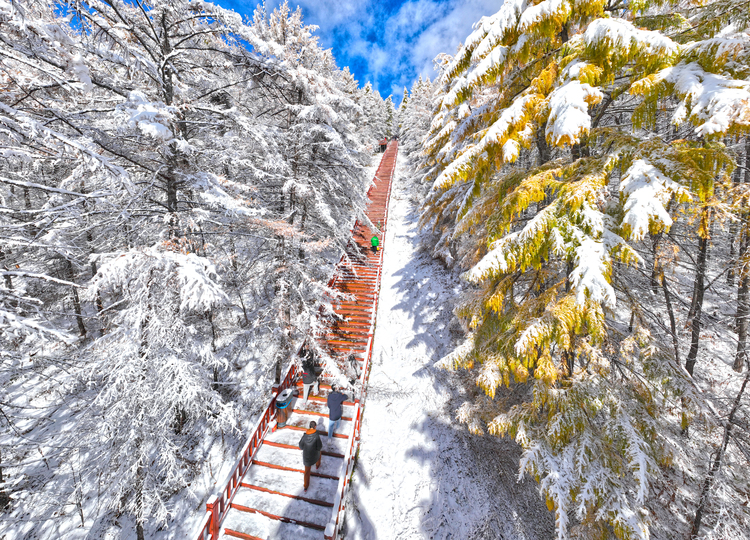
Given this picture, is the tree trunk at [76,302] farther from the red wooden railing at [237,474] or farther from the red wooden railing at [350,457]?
the red wooden railing at [350,457]

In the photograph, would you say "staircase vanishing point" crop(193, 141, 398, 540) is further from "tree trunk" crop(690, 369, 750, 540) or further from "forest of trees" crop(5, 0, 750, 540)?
"tree trunk" crop(690, 369, 750, 540)

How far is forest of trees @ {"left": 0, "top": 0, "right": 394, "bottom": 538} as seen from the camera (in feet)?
15.0

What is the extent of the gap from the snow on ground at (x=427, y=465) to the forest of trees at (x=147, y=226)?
348 cm

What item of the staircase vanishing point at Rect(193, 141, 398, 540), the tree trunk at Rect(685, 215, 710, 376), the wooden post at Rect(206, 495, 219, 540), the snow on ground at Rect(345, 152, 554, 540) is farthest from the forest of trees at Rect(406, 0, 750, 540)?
the wooden post at Rect(206, 495, 219, 540)

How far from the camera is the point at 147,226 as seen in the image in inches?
269

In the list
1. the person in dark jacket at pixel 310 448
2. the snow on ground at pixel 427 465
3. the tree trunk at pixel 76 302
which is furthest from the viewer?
the tree trunk at pixel 76 302

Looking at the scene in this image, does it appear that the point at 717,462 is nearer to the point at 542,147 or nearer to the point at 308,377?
the point at 542,147

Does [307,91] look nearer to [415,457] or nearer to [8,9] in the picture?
[8,9]

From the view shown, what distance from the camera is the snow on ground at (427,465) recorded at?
6.77 meters

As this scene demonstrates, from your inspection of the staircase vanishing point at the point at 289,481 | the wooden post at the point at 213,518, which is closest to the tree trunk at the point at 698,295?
the staircase vanishing point at the point at 289,481

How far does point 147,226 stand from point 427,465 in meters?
9.98

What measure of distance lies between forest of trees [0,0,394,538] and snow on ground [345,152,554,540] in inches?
137

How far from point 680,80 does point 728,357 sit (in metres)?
10.8

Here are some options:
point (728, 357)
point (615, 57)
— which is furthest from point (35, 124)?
point (728, 357)
